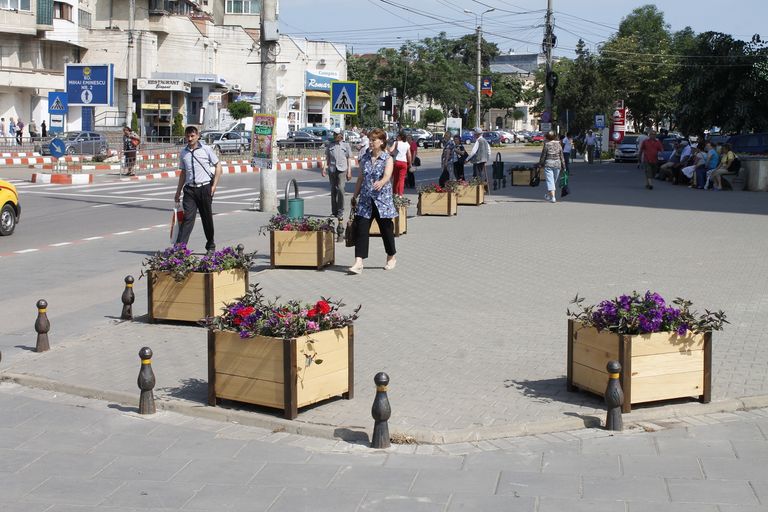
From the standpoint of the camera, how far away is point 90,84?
127ft

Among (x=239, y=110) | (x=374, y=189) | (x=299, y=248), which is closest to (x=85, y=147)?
(x=239, y=110)

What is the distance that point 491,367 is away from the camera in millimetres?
8484

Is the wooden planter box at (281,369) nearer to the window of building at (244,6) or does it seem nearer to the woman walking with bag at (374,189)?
the woman walking with bag at (374,189)

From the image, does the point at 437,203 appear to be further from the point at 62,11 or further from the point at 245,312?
the point at 62,11

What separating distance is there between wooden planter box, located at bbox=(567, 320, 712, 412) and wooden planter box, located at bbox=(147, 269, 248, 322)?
4024mm

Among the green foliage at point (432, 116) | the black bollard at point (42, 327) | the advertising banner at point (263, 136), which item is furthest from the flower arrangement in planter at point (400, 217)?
the green foliage at point (432, 116)

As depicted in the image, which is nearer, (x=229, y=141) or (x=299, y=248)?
(x=299, y=248)

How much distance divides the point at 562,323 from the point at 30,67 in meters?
65.5

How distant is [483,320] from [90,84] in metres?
31.7

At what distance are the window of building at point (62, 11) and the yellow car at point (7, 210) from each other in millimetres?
56620

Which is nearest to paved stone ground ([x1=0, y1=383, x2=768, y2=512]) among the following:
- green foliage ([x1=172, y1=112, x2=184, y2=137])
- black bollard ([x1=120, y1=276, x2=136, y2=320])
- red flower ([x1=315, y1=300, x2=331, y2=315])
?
red flower ([x1=315, y1=300, x2=331, y2=315])

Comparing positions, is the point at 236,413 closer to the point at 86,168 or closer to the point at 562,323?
the point at 562,323

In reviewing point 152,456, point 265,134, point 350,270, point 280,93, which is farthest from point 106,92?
point 280,93

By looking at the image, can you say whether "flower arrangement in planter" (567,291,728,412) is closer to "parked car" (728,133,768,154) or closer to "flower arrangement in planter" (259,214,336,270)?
"flower arrangement in planter" (259,214,336,270)
